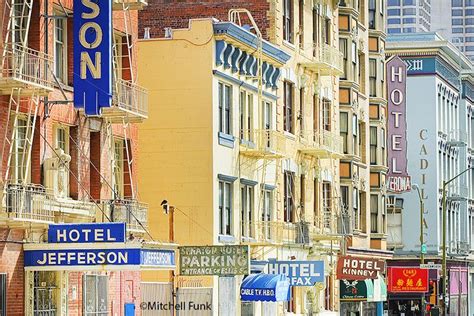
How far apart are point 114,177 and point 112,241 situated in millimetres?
7253

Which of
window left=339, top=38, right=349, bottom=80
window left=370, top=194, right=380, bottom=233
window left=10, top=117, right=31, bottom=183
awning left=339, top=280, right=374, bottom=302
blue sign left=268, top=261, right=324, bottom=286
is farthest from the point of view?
window left=370, top=194, right=380, bottom=233

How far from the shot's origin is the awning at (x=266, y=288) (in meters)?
48.8

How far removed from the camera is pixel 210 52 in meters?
49.4

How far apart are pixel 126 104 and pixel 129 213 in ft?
10.1

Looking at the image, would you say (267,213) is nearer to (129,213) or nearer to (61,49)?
(129,213)

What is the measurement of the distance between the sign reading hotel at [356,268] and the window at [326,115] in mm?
5785

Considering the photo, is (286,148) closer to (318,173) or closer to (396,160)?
(318,173)

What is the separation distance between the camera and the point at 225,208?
5066cm

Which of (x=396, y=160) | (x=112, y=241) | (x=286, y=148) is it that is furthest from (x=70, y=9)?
(x=396, y=160)

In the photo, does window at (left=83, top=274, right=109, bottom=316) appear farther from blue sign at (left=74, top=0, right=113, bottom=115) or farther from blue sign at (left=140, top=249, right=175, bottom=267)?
blue sign at (left=74, top=0, right=113, bottom=115)

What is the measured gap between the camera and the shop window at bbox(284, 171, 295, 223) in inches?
2290

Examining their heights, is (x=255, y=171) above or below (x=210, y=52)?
below

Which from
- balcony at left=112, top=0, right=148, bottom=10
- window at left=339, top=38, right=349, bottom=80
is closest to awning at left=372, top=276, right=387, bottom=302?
window at left=339, top=38, right=349, bottom=80

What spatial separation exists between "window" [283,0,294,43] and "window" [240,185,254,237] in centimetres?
776
